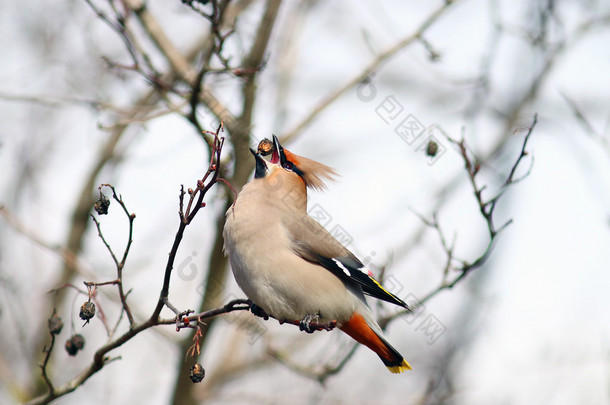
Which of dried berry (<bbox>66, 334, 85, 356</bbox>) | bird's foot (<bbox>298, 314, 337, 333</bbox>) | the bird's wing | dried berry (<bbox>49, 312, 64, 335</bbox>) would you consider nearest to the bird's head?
the bird's wing

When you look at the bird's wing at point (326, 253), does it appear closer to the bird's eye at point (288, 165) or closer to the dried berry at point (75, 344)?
the bird's eye at point (288, 165)

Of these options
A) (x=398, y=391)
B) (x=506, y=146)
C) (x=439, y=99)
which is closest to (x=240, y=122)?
(x=506, y=146)

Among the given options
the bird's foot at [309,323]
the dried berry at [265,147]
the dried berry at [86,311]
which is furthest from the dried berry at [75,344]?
the dried berry at [265,147]

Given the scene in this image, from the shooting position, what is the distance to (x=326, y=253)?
4.74 metres

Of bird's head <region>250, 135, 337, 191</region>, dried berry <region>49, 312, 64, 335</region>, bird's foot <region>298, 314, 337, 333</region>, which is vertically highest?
dried berry <region>49, 312, 64, 335</region>

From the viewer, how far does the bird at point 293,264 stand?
4.30 m

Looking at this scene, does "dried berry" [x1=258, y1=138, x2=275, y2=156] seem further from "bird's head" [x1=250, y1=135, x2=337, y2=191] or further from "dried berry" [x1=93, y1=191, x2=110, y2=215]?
"dried berry" [x1=93, y1=191, x2=110, y2=215]

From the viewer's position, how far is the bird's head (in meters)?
5.07

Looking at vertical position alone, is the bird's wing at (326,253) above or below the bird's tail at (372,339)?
above

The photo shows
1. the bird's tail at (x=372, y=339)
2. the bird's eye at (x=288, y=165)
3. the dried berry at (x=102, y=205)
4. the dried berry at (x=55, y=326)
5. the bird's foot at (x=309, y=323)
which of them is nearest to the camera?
the dried berry at (x=102, y=205)

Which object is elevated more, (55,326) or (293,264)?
(55,326)

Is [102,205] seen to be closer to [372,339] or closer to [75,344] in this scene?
[75,344]

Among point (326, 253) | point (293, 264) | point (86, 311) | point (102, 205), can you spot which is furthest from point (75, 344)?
point (326, 253)

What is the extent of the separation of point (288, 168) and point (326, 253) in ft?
2.65
